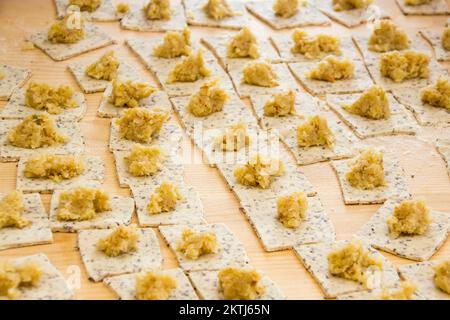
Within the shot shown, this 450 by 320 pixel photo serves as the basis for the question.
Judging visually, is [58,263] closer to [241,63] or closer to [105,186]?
[105,186]

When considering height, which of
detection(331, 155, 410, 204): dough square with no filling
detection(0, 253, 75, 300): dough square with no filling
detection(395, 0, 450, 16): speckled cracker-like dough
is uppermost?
detection(0, 253, 75, 300): dough square with no filling

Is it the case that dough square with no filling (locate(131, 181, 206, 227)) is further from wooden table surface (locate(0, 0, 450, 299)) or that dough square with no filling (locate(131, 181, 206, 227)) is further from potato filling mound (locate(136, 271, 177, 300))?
potato filling mound (locate(136, 271, 177, 300))

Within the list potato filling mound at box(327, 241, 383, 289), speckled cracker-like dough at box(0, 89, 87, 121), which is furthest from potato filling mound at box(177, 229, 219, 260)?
speckled cracker-like dough at box(0, 89, 87, 121)

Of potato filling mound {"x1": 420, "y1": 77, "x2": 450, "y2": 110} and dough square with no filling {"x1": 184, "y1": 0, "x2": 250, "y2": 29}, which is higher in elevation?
potato filling mound {"x1": 420, "y1": 77, "x2": 450, "y2": 110}

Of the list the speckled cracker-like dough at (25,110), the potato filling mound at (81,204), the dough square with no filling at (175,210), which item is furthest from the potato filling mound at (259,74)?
the potato filling mound at (81,204)

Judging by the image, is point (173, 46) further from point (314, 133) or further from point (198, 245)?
point (198, 245)

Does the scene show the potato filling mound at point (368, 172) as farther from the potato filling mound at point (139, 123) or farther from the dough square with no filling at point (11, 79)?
the dough square with no filling at point (11, 79)

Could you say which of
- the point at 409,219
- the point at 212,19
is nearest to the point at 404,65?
the point at 212,19
